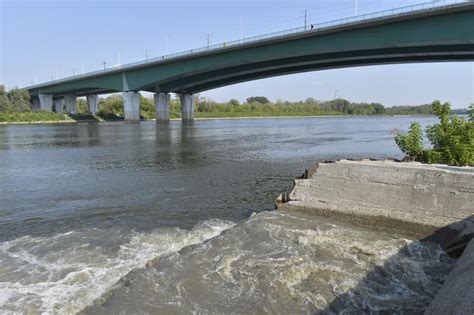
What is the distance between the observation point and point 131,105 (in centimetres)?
9275

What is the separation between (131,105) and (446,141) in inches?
3237

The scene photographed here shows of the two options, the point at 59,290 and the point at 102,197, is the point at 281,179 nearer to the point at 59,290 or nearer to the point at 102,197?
the point at 102,197

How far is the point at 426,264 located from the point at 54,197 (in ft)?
47.6

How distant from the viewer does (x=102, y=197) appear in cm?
1750

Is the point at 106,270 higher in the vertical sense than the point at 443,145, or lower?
lower

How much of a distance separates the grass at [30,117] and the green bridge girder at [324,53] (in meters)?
12.5

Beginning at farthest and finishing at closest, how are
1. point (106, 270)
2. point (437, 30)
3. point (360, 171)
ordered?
point (437, 30), point (360, 171), point (106, 270)

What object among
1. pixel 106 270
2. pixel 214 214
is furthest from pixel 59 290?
pixel 214 214

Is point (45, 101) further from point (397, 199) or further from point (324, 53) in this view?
point (397, 199)

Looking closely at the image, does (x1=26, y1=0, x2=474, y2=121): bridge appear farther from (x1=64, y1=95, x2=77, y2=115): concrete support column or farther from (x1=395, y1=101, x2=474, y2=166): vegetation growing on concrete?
(x1=395, y1=101, x2=474, y2=166): vegetation growing on concrete

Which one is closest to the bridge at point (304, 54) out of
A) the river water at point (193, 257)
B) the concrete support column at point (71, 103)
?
the concrete support column at point (71, 103)

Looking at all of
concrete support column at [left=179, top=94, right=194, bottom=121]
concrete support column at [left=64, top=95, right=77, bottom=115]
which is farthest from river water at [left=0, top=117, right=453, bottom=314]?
concrete support column at [left=64, top=95, right=77, bottom=115]

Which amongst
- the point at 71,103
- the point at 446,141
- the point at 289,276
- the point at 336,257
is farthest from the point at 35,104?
the point at 289,276

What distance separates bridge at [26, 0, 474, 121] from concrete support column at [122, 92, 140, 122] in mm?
216
